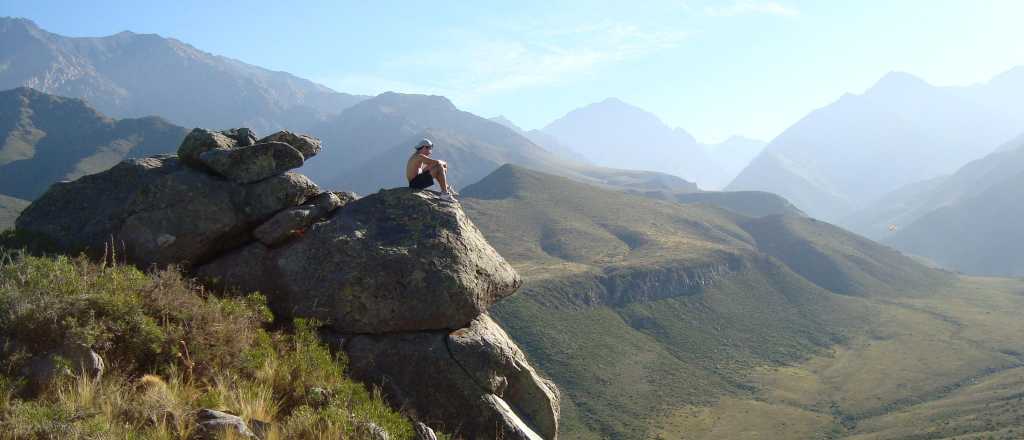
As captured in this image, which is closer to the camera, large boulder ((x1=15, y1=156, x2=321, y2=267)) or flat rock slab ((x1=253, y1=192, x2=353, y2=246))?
large boulder ((x1=15, y1=156, x2=321, y2=267))

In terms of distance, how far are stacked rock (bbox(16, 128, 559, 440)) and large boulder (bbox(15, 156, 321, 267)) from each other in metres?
0.03

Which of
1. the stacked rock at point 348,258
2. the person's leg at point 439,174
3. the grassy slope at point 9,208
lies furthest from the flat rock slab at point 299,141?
the grassy slope at point 9,208

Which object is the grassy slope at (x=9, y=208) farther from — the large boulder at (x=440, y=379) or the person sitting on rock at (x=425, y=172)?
the large boulder at (x=440, y=379)

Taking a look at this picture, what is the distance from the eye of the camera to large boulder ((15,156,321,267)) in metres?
12.3

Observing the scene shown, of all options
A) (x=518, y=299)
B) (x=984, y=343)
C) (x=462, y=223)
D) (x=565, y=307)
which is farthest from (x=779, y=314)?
(x=462, y=223)

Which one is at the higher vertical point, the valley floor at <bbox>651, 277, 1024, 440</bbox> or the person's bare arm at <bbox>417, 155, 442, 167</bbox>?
the person's bare arm at <bbox>417, 155, 442, 167</bbox>

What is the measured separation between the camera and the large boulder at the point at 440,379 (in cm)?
1116

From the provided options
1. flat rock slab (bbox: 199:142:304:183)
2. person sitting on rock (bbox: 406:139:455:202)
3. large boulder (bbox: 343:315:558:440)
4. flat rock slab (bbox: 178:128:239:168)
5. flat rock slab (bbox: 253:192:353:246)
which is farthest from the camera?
person sitting on rock (bbox: 406:139:455:202)

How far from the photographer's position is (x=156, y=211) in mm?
12758

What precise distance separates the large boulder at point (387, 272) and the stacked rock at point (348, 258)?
0.03 metres

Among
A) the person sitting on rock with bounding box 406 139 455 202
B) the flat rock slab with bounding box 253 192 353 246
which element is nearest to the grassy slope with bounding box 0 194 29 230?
the person sitting on rock with bounding box 406 139 455 202

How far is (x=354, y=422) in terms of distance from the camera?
348 inches

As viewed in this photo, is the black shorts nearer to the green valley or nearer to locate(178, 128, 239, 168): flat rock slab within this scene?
locate(178, 128, 239, 168): flat rock slab

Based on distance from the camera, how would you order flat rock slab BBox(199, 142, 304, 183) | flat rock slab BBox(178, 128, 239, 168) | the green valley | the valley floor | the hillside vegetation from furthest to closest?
1. the green valley
2. the valley floor
3. flat rock slab BBox(178, 128, 239, 168)
4. flat rock slab BBox(199, 142, 304, 183)
5. the hillside vegetation
